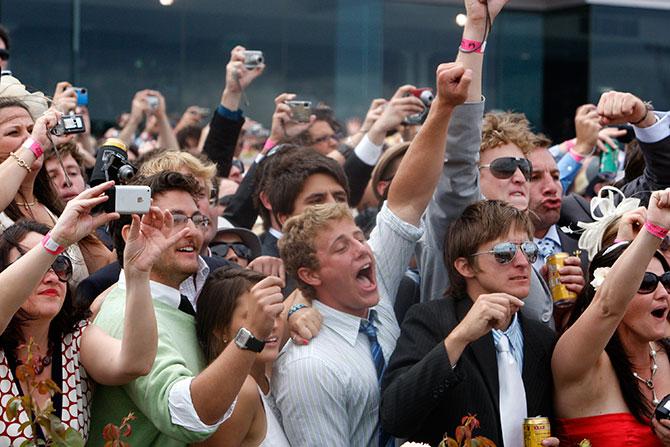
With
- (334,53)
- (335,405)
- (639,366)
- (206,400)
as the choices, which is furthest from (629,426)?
(334,53)

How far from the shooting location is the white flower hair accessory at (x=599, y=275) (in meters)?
4.31

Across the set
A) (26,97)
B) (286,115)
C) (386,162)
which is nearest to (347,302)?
(26,97)

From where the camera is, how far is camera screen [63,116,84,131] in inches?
179

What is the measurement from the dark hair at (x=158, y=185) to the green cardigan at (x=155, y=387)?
0.20 metres

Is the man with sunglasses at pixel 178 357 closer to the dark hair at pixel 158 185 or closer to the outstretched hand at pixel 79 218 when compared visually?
the dark hair at pixel 158 185

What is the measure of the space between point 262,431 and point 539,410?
1.03 m

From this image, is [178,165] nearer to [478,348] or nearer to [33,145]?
[33,145]

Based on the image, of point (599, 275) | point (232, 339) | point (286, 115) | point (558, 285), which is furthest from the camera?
point (286, 115)

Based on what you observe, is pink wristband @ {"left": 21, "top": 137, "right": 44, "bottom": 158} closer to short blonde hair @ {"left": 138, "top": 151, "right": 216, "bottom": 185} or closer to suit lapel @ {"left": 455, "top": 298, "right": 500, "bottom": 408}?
short blonde hair @ {"left": 138, "top": 151, "right": 216, "bottom": 185}

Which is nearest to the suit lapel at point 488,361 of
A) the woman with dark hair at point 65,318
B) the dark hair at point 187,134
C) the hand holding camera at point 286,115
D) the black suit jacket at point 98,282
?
the woman with dark hair at point 65,318

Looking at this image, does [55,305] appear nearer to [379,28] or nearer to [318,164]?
[318,164]

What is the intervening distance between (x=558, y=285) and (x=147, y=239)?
5.74 feet

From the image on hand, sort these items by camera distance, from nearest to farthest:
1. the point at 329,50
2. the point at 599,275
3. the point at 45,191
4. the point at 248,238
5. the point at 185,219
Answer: the point at 185,219
the point at 599,275
the point at 45,191
the point at 248,238
the point at 329,50

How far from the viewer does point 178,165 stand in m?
4.73
